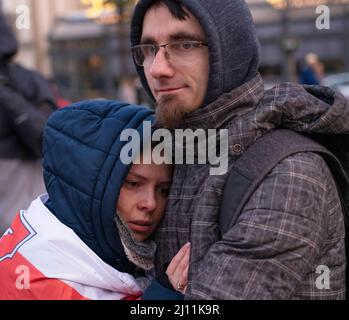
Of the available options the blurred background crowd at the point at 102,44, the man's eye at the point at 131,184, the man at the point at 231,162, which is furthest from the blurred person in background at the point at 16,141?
the blurred background crowd at the point at 102,44

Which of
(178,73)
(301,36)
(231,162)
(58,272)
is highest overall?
(178,73)

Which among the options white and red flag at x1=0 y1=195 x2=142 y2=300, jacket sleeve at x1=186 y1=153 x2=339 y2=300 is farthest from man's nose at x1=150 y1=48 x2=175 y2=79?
white and red flag at x1=0 y1=195 x2=142 y2=300

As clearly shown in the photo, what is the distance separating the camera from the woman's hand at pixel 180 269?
5.65 feet

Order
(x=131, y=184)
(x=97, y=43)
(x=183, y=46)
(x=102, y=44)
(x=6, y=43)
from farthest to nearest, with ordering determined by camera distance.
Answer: (x=97, y=43) → (x=102, y=44) → (x=6, y=43) → (x=131, y=184) → (x=183, y=46)

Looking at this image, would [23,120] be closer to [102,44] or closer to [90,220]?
[90,220]

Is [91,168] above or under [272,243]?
above

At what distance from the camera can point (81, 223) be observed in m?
2.01

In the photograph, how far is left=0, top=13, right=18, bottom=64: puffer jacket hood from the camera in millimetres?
3333

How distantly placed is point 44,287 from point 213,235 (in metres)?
0.59

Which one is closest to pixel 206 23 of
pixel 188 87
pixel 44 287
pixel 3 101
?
pixel 188 87

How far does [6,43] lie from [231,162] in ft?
6.76

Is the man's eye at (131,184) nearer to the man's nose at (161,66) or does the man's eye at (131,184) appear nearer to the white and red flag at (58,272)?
the white and red flag at (58,272)

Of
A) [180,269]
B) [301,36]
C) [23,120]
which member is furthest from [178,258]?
[301,36]
